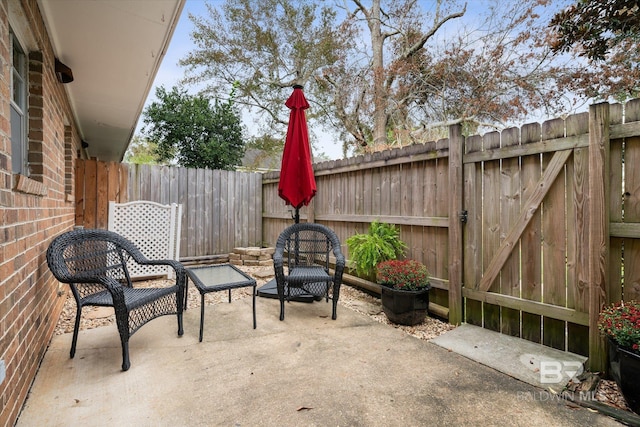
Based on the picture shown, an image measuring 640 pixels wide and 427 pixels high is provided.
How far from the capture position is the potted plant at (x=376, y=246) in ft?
11.7

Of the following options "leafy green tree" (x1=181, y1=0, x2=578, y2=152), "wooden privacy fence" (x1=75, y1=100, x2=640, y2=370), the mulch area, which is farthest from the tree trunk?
the mulch area

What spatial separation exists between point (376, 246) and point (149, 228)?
341 centimetres

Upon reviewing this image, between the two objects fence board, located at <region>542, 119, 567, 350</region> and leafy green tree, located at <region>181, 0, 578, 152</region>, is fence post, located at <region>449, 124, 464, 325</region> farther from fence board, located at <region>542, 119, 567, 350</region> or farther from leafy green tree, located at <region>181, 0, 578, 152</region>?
leafy green tree, located at <region>181, 0, 578, 152</region>

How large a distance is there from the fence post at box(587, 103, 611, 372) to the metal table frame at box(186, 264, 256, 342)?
2.57 m

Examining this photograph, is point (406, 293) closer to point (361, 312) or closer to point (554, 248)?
point (361, 312)

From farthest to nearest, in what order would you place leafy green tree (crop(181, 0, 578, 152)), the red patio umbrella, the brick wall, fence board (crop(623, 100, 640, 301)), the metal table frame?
leafy green tree (crop(181, 0, 578, 152)) < the red patio umbrella < the metal table frame < fence board (crop(623, 100, 640, 301)) < the brick wall

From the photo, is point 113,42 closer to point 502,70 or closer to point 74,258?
point 74,258

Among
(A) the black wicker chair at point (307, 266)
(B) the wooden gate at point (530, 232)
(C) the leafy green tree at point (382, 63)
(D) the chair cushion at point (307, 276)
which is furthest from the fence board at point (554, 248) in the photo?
(C) the leafy green tree at point (382, 63)

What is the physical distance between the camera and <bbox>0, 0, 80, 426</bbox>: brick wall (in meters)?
1.52

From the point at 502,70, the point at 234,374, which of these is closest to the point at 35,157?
the point at 234,374

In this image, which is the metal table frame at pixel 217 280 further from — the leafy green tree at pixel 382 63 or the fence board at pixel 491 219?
the leafy green tree at pixel 382 63

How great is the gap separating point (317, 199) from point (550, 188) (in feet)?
10.8

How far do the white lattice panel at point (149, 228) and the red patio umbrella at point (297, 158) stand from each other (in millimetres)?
2186

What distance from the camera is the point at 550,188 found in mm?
2445
